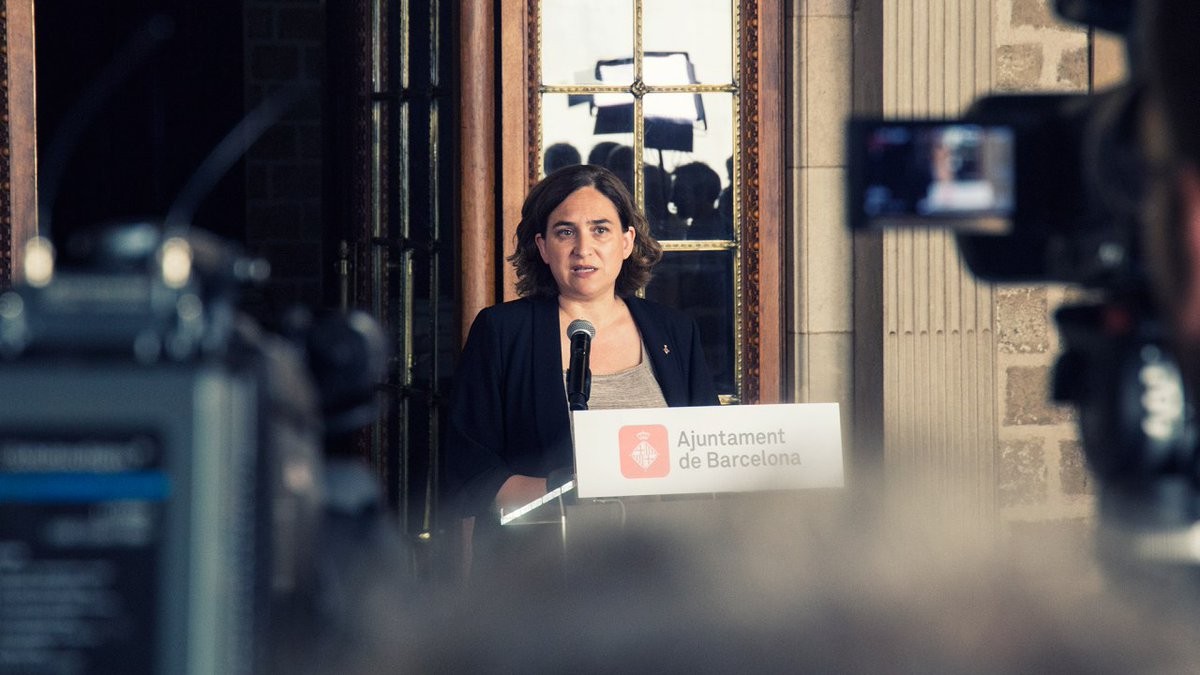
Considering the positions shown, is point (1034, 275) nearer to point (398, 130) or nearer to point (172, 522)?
point (172, 522)

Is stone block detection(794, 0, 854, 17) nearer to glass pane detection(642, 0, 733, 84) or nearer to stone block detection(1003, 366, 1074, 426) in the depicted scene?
glass pane detection(642, 0, 733, 84)

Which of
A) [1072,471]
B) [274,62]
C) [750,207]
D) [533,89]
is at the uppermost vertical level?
[274,62]

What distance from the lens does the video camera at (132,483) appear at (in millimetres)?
502

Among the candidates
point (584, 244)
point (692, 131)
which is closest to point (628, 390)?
point (584, 244)

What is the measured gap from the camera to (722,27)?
3.60 meters

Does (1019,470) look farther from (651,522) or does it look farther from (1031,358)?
(651,522)

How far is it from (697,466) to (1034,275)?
40.2 inches

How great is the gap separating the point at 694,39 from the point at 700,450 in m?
2.03

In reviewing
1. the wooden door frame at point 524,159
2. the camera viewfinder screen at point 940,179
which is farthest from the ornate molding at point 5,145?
the camera viewfinder screen at point 940,179

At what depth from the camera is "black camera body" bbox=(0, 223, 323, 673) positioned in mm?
502

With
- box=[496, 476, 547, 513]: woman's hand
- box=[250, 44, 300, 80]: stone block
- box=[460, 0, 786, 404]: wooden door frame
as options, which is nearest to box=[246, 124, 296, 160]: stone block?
box=[250, 44, 300, 80]: stone block

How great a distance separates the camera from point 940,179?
750 mm

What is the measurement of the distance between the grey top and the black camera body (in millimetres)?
2037

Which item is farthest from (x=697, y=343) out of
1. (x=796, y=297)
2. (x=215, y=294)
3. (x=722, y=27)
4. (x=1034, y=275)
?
(x=215, y=294)
